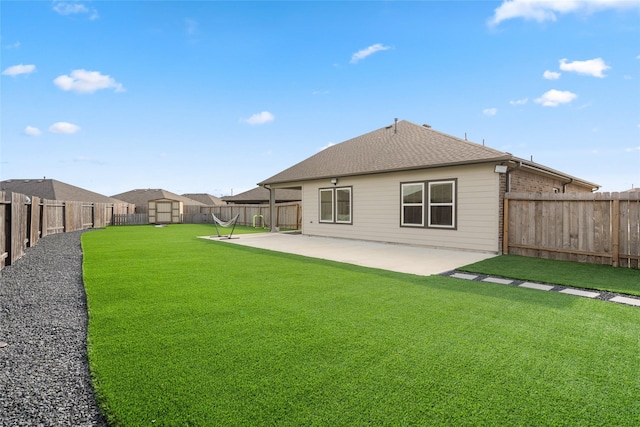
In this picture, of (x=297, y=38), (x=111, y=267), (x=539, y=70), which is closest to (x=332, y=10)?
(x=297, y=38)

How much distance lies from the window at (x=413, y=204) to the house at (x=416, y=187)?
3 centimetres

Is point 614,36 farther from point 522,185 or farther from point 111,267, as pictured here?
point 111,267

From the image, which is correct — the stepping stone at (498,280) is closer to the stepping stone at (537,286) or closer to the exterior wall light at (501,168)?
the stepping stone at (537,286)

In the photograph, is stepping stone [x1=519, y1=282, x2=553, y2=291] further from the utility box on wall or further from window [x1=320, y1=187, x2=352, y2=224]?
the utility box on wall

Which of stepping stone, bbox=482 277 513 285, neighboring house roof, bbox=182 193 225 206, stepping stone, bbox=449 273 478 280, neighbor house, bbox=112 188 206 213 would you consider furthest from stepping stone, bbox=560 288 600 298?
neighboring house roof, bbox=182 193 225 206

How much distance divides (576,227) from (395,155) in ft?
18.8

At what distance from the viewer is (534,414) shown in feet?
6.05

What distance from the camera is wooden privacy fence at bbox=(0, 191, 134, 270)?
665cm

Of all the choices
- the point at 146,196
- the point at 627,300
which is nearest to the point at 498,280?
the point at 627,300

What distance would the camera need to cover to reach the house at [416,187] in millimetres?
8766

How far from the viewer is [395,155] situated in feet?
37.9

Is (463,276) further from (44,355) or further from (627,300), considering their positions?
(44,355)

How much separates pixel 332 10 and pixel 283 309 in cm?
1228

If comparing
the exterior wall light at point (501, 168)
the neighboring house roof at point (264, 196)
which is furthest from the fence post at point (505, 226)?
the neighboring house roof at point (264, 196)
